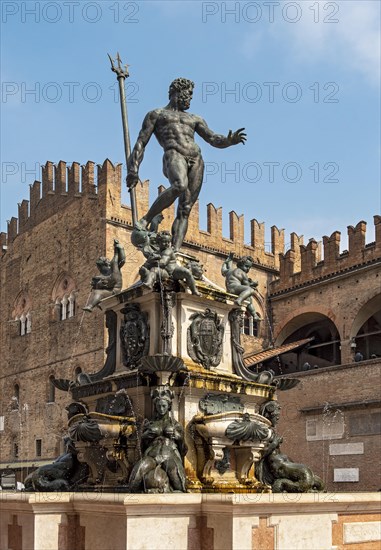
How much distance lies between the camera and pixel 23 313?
36094 millimetres

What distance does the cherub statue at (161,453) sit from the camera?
6.54 meters

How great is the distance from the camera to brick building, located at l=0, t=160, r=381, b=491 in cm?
2686

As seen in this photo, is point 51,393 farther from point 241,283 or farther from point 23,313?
point 241,283

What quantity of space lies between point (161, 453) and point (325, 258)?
26.5m

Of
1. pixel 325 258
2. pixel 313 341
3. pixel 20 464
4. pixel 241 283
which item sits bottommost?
pixel 20 464

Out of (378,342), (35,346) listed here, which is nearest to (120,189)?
(35,346)

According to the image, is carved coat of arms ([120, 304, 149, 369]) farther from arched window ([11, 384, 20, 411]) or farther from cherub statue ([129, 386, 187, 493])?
arched window ([11, 384, 20, 411])

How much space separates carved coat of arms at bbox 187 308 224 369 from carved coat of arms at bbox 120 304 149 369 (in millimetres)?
466

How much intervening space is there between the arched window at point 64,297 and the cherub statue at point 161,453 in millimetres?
25472

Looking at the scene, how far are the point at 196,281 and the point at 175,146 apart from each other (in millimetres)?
1611

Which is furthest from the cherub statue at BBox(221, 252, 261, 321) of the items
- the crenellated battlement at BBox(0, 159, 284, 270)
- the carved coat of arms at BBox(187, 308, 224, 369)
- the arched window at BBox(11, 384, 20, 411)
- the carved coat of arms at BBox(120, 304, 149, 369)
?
the arched window at BBox(11, 384, 20, 411)

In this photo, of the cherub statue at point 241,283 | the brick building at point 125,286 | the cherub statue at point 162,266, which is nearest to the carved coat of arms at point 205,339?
the cherub statue at point 162,266

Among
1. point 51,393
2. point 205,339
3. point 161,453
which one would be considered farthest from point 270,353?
point 161,453

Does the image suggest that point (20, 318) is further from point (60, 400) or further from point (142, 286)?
point (142, 286)
